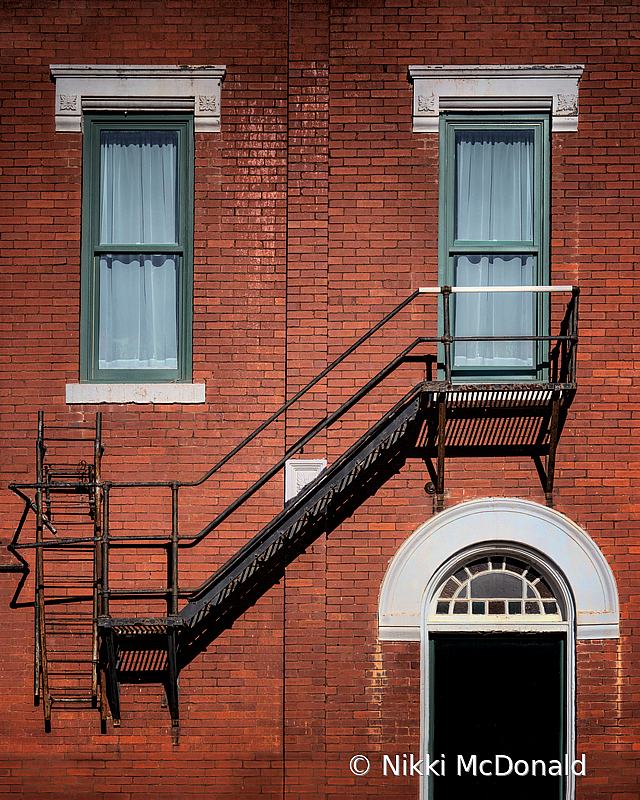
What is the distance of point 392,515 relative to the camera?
7055mm

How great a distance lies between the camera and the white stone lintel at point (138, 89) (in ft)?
23.4

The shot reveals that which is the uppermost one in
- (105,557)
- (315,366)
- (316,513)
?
Answer: (315,366)

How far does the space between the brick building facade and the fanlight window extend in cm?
7

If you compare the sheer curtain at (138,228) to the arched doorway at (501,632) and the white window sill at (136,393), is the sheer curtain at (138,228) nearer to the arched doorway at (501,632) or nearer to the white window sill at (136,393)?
the white window sill at (136,393)

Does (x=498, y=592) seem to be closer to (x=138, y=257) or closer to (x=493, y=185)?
(x=493, y=185)

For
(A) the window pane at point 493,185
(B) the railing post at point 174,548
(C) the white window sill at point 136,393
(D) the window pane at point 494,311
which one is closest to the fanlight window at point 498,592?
(D) the window pane at point 494,311

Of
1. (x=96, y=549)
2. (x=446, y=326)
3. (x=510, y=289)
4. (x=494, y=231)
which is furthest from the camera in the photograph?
(x=494, y=231)

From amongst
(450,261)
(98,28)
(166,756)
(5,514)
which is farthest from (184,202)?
(166,756)

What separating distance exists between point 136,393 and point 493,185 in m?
3.68

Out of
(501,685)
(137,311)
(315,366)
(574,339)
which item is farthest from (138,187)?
(501,685)

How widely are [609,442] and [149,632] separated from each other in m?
4.28

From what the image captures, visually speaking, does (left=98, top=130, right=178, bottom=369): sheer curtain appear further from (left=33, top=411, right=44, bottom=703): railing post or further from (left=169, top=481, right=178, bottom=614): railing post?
(left=169, top=481, right=178, bottom=614): railing post

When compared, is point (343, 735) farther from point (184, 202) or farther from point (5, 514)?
point (184, 202)

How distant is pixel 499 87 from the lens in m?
7.12
